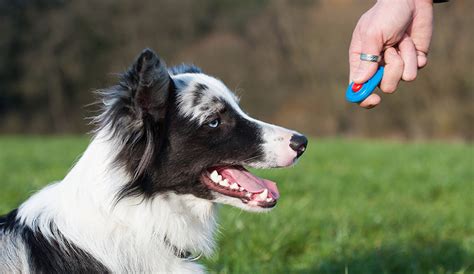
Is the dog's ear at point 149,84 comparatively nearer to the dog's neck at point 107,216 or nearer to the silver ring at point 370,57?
the dog's neck at point 107,216

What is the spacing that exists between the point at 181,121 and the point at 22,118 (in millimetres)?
38789

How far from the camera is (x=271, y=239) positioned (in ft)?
20.6

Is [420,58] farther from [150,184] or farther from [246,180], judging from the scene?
[150,184]

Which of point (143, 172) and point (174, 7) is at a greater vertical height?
point (143, 172)

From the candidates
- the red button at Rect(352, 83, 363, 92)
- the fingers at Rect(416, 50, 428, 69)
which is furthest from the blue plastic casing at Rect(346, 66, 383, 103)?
the fingers at Rect(416, 50, 428, 69)

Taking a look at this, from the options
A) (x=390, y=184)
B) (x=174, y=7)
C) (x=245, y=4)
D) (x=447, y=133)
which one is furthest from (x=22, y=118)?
(x=390, y=184)

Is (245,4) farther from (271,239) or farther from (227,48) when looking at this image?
(271,239)

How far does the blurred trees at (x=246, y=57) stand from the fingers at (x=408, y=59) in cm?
2657

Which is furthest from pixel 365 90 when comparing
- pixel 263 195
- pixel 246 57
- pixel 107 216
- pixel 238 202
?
pixel 246 57

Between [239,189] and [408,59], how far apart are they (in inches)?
48.7

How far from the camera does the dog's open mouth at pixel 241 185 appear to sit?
3.88 meters

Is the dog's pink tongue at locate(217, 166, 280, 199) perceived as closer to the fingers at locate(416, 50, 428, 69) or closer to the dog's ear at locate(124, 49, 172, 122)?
the dog's ear at locate(124, 49, 172, 122)

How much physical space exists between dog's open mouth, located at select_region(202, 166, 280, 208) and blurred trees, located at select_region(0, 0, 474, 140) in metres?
26.7

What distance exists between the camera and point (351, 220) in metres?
7.85
